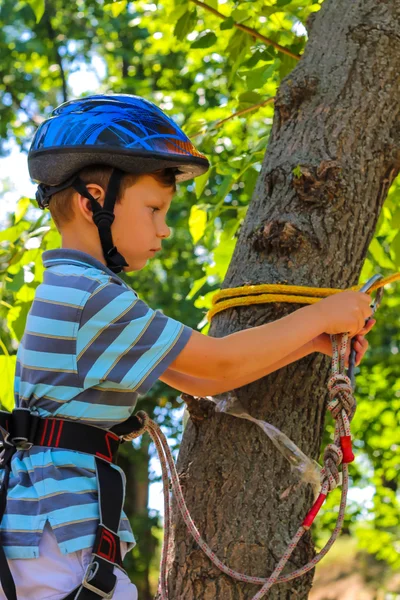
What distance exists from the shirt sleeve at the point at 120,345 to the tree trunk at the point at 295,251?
16.1 inches

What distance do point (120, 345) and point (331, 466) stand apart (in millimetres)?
647

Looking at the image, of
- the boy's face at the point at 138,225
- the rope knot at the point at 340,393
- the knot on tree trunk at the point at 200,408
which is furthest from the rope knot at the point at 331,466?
the boy's face at the point at 138,225

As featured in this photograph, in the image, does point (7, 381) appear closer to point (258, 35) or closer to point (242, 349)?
point (242, 349)

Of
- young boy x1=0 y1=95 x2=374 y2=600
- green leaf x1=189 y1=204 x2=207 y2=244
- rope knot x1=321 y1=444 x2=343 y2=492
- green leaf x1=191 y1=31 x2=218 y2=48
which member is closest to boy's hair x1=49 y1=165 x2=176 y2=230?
young boy x1=0 y1=95 x2=374 y2=600

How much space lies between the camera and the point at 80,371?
2.05 meters

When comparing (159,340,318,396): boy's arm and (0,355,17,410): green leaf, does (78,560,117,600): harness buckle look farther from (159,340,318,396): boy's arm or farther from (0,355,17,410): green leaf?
(0,355,17,410): green leaf

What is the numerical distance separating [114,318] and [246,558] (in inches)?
28.3

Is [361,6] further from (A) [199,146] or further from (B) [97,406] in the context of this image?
(B) [97,406]

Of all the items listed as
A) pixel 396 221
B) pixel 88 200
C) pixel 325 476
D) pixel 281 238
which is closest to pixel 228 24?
pixel 396 221

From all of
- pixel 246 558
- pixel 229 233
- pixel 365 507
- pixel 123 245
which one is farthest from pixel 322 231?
pixel 365 507

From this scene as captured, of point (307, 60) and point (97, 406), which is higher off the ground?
point (307, 60)

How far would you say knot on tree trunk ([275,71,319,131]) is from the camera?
2.74 metres

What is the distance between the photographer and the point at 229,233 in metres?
4.06

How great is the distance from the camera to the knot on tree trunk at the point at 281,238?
8.14 ft
